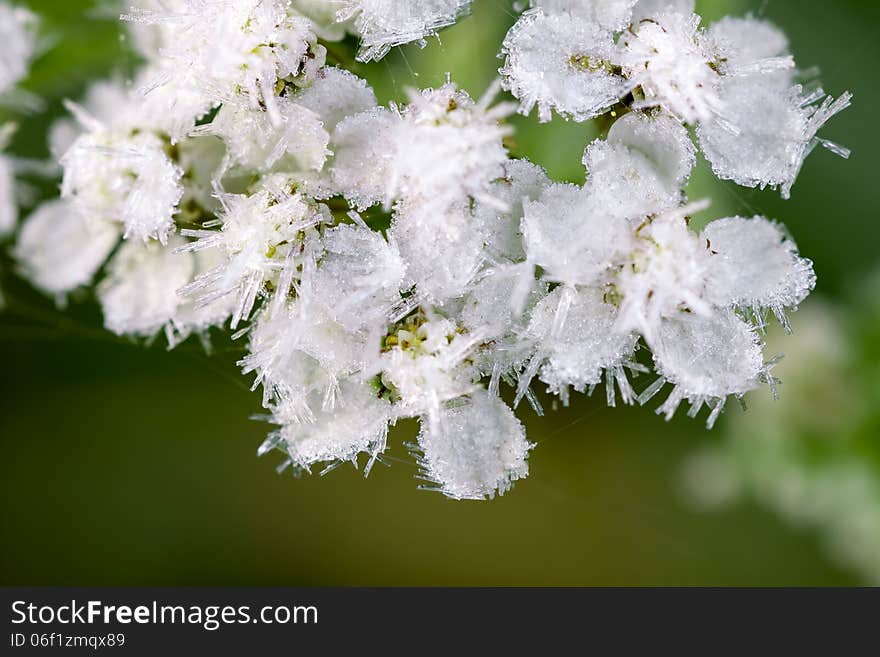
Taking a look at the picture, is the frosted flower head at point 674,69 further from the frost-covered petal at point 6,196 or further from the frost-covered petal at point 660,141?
the frost-covered petal at point 6,196

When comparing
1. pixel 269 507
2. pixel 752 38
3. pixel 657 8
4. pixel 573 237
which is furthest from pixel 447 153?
pixel 269 507

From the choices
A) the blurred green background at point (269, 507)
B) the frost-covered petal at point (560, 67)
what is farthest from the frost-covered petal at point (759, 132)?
the blurred green background at point (269, 507)

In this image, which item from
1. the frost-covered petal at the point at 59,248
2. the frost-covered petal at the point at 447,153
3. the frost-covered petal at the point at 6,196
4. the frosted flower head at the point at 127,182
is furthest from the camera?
the frost-covered petal at the point at 6,196

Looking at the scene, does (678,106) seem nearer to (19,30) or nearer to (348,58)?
(348,58)

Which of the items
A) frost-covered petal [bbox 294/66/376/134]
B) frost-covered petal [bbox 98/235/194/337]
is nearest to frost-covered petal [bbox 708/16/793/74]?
frost-covered petal [bbox 294/66/376/134]

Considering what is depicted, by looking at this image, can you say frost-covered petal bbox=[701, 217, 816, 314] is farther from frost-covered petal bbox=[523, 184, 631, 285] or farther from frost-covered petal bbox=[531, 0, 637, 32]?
frost-covered petal bbox=[531, 0, 637, 32]

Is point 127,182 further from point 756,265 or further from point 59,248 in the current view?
point 756,265

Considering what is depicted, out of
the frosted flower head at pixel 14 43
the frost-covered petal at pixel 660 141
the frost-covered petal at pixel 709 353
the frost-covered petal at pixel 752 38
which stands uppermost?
the frosted flower head at pixel 14 43

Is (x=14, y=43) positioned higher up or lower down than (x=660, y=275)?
higher up
